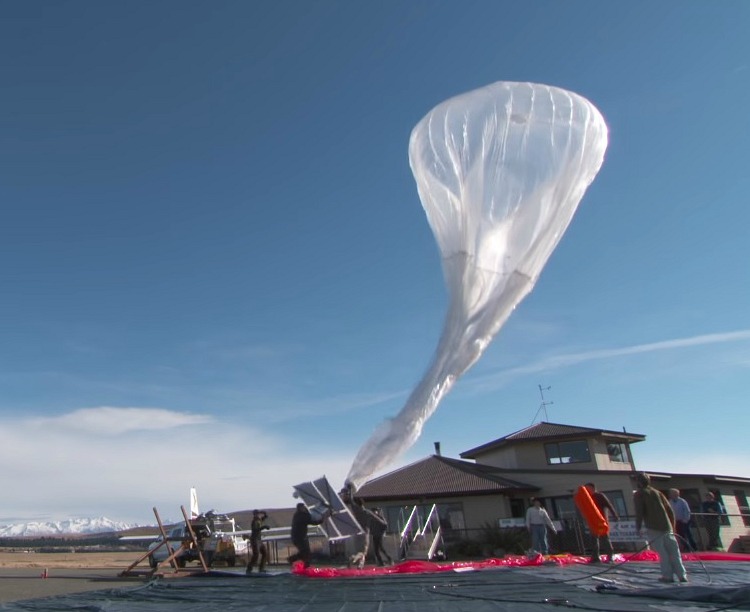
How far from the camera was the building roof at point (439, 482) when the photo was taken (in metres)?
24.3

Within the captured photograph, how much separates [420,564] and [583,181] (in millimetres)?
7303

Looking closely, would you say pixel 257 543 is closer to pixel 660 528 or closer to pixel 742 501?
pixel 660 528

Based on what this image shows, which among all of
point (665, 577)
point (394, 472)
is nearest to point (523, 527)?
point (394, 472)

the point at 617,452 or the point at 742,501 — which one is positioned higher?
the point at 617,452

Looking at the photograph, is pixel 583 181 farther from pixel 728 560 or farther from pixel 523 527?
pixel 523 527

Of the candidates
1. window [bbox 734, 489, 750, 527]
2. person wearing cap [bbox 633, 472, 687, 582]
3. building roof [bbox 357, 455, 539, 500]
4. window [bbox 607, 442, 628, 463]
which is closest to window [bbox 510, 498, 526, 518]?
building roof [bbox 357, 455, 539, 500]

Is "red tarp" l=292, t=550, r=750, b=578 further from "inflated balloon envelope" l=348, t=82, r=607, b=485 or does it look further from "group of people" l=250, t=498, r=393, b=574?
"inflated balloon envelope" l=348, t=82, r=607, b=485

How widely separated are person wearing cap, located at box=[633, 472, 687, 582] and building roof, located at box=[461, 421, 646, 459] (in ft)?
62.3

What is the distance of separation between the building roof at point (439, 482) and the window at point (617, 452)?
16.1 ft

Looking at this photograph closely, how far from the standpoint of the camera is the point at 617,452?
2816 cm

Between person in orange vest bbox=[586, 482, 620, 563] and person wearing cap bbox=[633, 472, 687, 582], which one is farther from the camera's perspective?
person in orange vest bbox=[586, 482, 620, 563]

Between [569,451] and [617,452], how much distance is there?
8.92 feet

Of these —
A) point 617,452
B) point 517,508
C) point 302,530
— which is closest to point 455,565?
point 302,530

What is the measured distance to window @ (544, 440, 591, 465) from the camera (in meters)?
26.8
